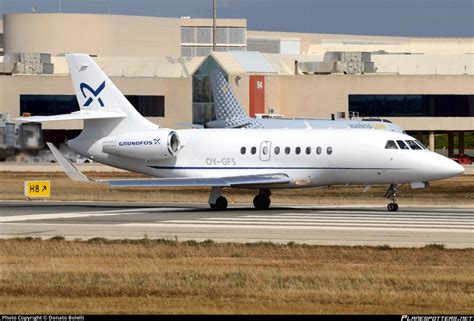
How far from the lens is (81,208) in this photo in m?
46.7

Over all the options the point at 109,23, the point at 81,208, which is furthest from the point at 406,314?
the point at 109,23

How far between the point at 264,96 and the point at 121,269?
80.1 meters

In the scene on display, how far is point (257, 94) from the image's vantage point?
10550cm

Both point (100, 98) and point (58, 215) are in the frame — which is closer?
point (58, 215)

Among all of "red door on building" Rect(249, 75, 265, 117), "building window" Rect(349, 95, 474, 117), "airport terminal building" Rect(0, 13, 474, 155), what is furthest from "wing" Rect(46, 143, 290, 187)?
"building window" Rect(349, 95, 474, 117)

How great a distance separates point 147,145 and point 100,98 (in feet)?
9.51

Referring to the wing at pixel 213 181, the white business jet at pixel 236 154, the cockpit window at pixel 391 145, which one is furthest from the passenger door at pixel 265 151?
the cockpit window at pixel 391 145

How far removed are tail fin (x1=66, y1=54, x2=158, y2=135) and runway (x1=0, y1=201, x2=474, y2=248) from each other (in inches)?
127

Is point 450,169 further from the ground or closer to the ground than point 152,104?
closer to the ground

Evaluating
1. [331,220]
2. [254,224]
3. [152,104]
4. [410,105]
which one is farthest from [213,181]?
[410,105]

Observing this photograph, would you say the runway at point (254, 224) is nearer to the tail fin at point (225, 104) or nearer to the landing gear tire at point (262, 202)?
the landing gear tire at point (262, 202)

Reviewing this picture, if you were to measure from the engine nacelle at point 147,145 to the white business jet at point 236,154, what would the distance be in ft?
0.13

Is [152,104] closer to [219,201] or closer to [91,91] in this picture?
[91,91]

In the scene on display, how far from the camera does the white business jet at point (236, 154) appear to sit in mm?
44719
